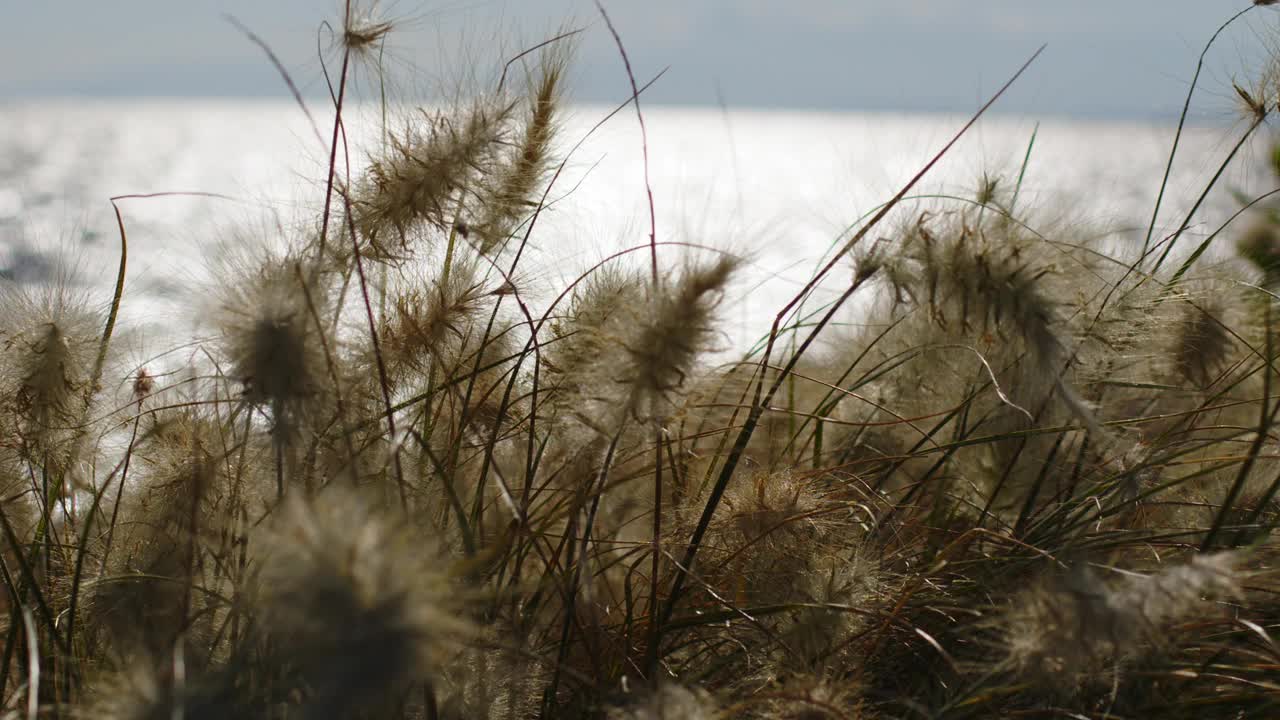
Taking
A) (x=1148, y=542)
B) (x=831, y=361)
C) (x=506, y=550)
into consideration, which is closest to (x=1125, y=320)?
(x=1148, y=542)

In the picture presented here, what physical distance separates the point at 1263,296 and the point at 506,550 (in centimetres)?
146

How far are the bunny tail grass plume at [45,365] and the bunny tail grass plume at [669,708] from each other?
0.98 m

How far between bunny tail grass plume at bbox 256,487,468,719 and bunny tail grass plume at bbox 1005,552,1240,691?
60 centimetres

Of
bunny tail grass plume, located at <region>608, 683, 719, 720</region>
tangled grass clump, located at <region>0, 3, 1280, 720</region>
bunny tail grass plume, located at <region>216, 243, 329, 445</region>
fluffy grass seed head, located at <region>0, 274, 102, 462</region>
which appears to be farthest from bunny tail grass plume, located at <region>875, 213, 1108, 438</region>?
fluffy grass seed head, located at <region>0, 274, 102, 462</region>

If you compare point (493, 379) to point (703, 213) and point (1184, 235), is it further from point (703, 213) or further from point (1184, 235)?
point (1184, 235)

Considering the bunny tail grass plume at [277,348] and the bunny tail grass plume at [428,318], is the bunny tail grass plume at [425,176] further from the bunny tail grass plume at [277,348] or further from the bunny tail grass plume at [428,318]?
the bunny tail grass plume at [277,348]

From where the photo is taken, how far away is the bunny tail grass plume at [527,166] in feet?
4.68

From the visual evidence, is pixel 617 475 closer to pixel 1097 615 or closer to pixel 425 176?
pixel 425 176

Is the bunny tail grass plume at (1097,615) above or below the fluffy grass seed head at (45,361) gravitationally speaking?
below

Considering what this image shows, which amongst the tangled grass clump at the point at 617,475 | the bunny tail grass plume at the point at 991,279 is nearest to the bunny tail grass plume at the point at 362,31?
the tangled grass clump at the point at 617,475

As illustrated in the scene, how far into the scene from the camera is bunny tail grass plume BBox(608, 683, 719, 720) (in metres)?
0.90

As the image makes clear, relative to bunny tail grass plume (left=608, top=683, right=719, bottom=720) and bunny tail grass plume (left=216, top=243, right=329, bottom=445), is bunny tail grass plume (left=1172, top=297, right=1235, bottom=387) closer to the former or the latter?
bunny tail grass plume (left=608, top=683, right=719, bottom=720)

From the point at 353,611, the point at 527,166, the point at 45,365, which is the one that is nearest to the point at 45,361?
the point at 45,365

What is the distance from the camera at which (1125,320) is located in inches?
54.3
